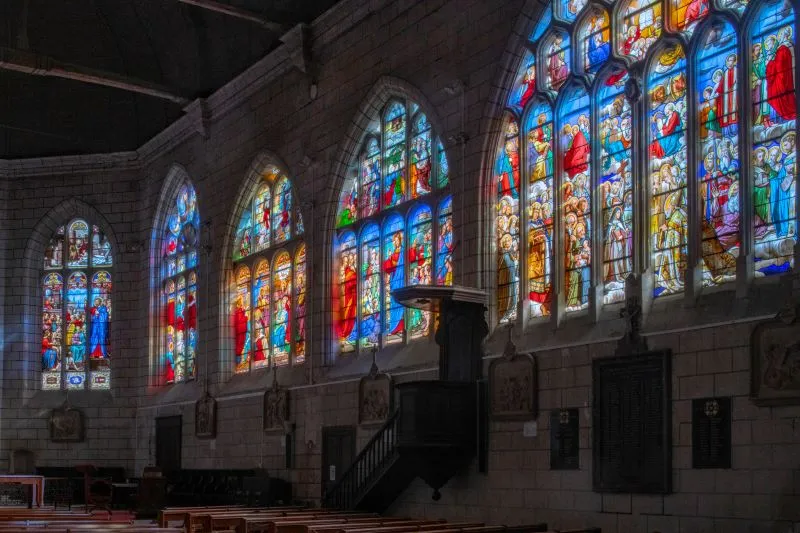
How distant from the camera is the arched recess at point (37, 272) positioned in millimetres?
30328

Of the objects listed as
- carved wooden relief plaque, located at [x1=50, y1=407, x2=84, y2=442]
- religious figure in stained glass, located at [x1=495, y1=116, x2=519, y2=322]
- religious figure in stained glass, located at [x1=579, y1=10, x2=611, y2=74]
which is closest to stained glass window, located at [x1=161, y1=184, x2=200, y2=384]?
carved wooden relief plaque, located at [x1=50, y1=407, x2=84, y2=442]

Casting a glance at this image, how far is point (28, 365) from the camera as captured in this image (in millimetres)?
30344

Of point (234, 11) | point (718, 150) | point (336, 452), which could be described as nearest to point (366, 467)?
point (336, 452)

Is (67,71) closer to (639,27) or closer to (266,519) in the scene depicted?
(266,519)

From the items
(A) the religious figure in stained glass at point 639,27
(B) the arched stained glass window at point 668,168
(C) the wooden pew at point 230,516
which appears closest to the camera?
(B) the arched stained glass window at point 668,168

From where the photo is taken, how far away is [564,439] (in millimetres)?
15352

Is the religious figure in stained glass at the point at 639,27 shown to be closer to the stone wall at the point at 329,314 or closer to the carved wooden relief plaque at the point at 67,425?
the stone wall at the point at 329,314

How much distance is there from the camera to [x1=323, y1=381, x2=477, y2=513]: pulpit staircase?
16109 millimetres

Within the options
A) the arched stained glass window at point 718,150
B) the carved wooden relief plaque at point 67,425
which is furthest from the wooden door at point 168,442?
the arched stained glass window at point 718,150

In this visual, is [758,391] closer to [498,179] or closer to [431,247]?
[498,179]

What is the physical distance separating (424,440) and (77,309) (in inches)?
667

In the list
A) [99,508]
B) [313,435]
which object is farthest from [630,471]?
[99,508]

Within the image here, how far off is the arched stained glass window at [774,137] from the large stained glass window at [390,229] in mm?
5815

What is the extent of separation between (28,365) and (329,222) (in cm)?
1239
